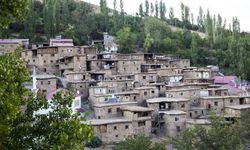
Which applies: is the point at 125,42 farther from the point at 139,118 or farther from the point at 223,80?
the point at 139,118

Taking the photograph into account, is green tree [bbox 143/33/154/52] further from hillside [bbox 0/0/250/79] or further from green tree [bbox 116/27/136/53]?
green tree [bbox 116/27/136/53]

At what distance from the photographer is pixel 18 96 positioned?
7.57m

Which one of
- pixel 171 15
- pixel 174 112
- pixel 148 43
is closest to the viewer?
pixel 174 112

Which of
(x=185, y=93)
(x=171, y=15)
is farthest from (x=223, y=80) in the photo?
(x=171, y=15)

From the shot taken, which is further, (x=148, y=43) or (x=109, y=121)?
(x=148, y=43)

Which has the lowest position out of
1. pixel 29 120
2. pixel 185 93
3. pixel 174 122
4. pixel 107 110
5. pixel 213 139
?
pixel 174 122

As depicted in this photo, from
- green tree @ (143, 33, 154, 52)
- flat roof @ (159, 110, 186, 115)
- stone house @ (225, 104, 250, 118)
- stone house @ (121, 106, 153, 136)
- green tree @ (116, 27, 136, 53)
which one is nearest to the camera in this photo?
stone house @ (121, 106, 153, 136)

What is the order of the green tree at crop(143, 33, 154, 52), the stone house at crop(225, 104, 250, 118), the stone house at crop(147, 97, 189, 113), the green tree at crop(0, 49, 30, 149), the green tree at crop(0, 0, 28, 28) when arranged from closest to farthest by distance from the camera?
the green tree at crop(0, 49, 30, 149) → the green tree at crop(0, 0, 28, 28) → the stone house at crop(225, 104, 250, 118) → the stone house at crop(147, 97, 189, 113) → the green tree at crop(143, 33, 154, 52)

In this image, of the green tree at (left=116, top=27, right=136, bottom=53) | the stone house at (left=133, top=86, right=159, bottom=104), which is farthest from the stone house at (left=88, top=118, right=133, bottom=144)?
the green tree at (left=116, top=27, right=136, bottom=53)

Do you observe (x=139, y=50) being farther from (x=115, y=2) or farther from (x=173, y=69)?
(x=115, y=2)

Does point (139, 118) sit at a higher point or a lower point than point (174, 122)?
higher

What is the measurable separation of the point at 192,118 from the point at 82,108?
9.05 metres

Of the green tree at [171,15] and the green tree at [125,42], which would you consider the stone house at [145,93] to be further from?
the green tree at [171,15]

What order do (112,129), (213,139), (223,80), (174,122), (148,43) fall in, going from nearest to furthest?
Answer: (213,139), (112,129), (174,122), (223,80), (148,43)
